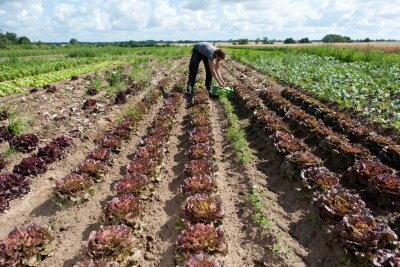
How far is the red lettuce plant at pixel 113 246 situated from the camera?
3656mm

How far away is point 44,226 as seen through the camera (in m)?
4.11

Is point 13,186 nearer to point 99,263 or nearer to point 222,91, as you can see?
point 99,263

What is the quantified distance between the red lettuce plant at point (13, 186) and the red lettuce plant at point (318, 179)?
4.71 metres

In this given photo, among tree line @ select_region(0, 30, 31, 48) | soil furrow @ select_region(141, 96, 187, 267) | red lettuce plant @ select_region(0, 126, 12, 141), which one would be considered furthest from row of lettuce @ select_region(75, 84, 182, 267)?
tree line @ select_region(0, 30, 31, 48)

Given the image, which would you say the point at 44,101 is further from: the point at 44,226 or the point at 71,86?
the point at 44,226

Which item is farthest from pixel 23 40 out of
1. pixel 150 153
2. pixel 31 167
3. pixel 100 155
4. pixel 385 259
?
pixel 385 259

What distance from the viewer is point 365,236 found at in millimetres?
3707

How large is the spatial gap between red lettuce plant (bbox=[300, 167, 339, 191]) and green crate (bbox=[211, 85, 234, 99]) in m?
6.58

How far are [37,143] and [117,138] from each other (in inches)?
72.3

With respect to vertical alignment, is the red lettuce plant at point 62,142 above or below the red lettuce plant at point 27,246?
above

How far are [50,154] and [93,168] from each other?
136 cm

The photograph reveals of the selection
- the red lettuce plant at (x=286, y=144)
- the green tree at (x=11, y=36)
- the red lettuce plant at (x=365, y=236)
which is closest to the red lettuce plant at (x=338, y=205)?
the red lettuce plant at (x=365, y=236)

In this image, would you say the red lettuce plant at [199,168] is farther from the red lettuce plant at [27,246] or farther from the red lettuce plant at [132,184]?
the red lettuce plant at [27,246]

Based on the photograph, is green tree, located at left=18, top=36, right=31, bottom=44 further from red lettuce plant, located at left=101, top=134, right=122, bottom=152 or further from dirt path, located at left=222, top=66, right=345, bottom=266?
dirt path, located at left=222, top=66, right=345, bottom=266
